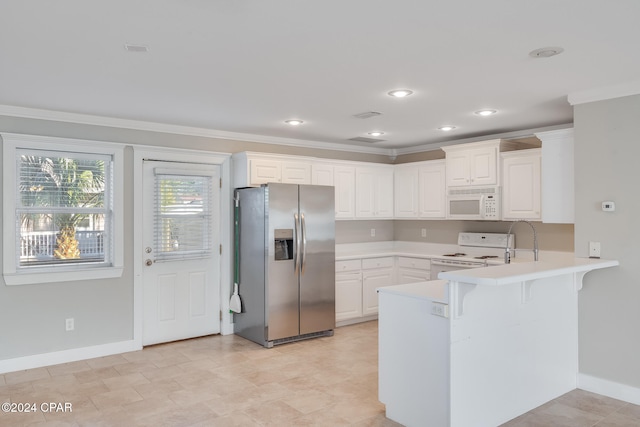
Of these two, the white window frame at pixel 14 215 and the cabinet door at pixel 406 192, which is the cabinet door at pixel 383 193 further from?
the white window frame at pixel 14 215

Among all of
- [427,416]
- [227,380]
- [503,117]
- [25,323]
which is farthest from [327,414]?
[503,117]

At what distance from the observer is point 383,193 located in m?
6.68

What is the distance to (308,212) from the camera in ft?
17.5

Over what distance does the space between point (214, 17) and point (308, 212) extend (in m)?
3.19

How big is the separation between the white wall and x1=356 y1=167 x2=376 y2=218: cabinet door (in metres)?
3.04

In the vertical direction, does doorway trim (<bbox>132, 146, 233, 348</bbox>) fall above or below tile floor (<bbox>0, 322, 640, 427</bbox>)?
above

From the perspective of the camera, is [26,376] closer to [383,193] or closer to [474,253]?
[383,193]

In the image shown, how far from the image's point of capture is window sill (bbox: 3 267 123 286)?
4.25m

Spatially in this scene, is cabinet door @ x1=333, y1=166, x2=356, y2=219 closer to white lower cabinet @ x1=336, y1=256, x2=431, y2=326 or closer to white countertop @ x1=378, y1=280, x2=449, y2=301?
white lower cabinet @ x1=336, y1=256, x2=431, y2=326

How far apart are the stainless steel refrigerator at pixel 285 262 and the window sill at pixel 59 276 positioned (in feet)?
4.64

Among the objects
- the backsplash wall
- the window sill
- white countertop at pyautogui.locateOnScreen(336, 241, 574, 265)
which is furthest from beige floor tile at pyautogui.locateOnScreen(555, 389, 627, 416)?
the window sill

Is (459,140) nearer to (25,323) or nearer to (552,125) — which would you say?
(552,125)

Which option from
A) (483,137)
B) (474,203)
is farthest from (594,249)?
(483,137)

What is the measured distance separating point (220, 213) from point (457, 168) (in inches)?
118
